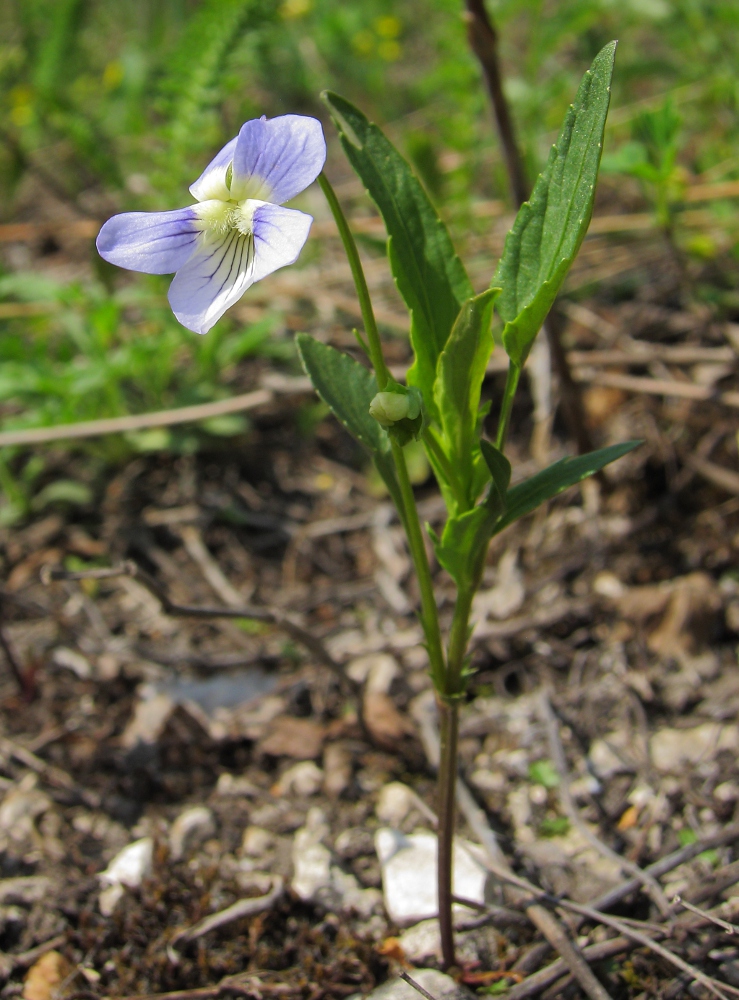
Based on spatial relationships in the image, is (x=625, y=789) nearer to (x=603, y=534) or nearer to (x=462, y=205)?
(x=603, y=534)

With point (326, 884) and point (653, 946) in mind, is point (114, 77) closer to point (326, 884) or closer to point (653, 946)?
point (326, 884)

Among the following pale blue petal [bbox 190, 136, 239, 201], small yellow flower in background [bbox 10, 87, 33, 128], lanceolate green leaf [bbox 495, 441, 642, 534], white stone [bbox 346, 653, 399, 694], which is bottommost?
white stone [bbox 346, 653, 399, 694]

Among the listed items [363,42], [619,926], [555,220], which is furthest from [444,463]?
[363,42]

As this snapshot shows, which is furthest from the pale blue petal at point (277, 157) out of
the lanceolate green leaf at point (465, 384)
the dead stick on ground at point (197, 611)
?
the dead stick on ground at point (197, 611)

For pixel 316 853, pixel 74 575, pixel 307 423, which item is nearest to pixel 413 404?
pixel 74 575

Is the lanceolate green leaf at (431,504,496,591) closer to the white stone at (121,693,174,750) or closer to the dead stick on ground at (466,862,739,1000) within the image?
the dead stick on ground at (466,862,739,1000)

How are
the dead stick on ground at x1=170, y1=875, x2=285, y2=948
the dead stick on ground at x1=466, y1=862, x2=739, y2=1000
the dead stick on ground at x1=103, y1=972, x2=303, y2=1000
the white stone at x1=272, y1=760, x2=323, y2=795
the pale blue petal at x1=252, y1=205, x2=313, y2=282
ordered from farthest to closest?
1. the white stone at x1=272, y1=760, x2=323, y2=795
2. the dead stick on ground at x1=170, y1=875, x2=285, y2=948
3. the dead stick on ground at x1=103, y1=972, x2=303, y2=1000
4. the dead stick on ground at x1=466, y1=862, x2=739, y2=1000
5. the pale blue petal at x1=252, y1=205, x2=313, y2=282

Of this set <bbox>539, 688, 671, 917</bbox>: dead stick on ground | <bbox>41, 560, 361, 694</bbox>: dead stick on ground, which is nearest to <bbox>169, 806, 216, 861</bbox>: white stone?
<bbox>41, 560, 361, 694</bbox>: dead stick on ground
